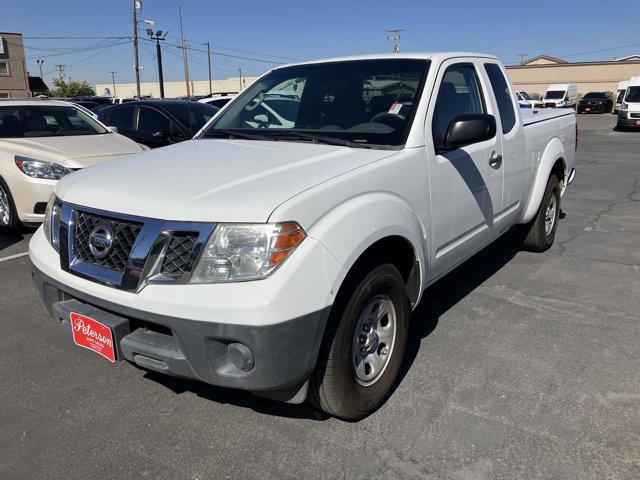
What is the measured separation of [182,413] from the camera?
295 centimetres

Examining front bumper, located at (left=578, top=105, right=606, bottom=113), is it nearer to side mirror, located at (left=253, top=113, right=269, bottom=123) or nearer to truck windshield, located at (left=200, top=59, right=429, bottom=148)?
truck windshield, located at (left=200, top=59, right=429, bottom=148)

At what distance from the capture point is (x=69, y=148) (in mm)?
6449

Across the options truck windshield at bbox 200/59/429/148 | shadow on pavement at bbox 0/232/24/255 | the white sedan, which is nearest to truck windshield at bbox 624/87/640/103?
the white sedan

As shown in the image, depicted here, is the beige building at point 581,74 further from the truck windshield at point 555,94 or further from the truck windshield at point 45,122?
the truck windshield at point 45,122

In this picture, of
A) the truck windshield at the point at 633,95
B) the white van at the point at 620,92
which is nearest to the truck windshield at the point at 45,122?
the truck windshield at the point at 633,95

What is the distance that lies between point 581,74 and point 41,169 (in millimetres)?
61308

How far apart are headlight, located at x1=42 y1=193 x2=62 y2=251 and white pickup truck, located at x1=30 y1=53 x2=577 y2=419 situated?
14 mm

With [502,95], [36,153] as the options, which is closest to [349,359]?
[502,95]

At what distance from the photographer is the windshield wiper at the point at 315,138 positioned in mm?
3131

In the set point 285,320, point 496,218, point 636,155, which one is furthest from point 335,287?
point 636,155

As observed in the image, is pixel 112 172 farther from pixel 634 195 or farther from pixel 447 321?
pixel 634 195

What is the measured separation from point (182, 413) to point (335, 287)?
124cm

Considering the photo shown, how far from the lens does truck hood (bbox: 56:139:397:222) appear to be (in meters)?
2.32

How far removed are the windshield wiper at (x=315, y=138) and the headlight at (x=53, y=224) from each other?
132 centimetres
